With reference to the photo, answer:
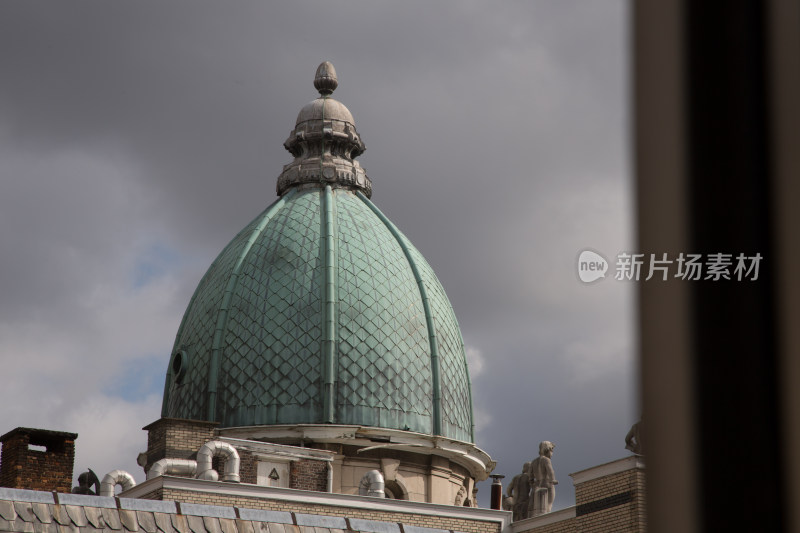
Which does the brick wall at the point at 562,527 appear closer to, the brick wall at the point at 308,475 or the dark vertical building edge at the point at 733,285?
the brick wall at the point at 308,475

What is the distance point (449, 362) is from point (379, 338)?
2.54 m

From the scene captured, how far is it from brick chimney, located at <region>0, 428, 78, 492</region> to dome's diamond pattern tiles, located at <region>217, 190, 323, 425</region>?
991 centimetres

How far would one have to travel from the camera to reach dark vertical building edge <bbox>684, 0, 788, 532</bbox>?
1667 mm

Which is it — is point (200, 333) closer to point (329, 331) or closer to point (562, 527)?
point (329, 331)

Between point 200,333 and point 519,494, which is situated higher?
point 200,333

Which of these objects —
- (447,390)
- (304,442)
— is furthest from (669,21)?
(447,390)

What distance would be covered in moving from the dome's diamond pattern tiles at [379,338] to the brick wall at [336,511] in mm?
4773

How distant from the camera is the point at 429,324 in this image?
3753cm

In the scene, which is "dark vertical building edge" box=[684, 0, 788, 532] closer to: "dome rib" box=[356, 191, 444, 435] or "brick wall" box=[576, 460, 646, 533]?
"brick wall" box=[576, 460, 646, 533]

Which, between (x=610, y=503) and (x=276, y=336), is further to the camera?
(x=276, y=336)

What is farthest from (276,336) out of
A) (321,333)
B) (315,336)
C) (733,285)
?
(733,285)

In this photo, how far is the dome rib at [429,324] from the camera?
120ft

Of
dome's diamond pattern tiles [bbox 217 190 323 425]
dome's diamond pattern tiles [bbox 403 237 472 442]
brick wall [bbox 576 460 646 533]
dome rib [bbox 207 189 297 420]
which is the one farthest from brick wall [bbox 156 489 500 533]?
dome rib [bbox 207 189 297 420]

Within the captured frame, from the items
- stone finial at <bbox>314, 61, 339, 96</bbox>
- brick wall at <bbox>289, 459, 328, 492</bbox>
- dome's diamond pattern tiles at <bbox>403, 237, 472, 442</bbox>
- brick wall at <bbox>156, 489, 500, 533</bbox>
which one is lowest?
brick wall at <bbox>156, 489, 500, 533</bbox>
